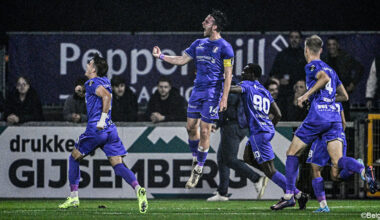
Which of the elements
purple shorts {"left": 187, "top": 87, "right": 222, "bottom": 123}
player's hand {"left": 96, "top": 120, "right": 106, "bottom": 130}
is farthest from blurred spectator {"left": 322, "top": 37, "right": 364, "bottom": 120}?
player's hand {"left": 96, "top": 120, "right": 106, "bottom": 130}

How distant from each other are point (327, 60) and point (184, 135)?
3.16 m

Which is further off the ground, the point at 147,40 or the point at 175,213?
the point at 147,40

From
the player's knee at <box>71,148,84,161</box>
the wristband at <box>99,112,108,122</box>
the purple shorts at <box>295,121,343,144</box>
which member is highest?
the wristband at <box>99,112,108,122</box>

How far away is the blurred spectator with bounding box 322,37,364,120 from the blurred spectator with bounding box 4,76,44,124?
5359mm

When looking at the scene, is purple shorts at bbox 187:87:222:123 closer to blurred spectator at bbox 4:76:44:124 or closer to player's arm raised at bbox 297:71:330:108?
player's arm raised at bbox 297:71:330:108

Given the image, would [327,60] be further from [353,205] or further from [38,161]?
[38,161]

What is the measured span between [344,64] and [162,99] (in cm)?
349

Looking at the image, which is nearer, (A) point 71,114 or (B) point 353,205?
(B) point 353,205

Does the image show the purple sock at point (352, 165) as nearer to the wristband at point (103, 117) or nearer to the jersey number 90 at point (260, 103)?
the jersey number 90 at point (260, 103)

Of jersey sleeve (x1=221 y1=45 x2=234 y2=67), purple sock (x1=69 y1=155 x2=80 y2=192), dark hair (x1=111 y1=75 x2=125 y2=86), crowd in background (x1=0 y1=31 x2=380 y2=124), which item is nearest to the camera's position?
purple sock (x1=69 y1=155 x2=80 y2=192)

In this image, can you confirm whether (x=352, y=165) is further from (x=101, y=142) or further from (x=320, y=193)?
(x=101, y=142)

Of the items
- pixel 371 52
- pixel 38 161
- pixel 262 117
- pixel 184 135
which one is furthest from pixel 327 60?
pixel 38 161

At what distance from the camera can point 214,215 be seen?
469 inches

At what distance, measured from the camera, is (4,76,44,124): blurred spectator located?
53.6 feet
